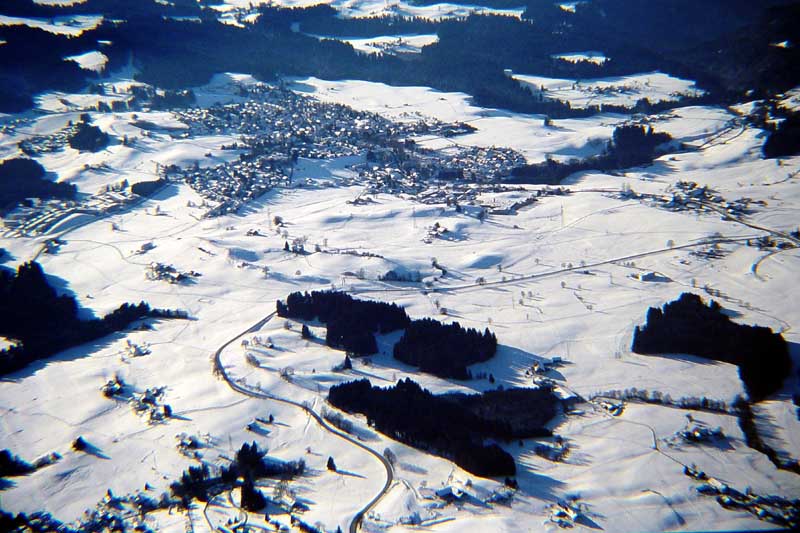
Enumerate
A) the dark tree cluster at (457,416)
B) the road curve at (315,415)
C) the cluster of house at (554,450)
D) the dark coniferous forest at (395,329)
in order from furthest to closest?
the dark coniferous forest at (395,329)
the cluster of house at (554,450)
the dark tree cluster at (457,416)
the road curve at (315,415)

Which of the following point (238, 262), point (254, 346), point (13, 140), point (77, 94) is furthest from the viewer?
point (77, 94)

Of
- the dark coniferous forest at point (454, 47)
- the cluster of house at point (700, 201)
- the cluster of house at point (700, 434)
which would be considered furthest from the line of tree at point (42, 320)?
the dark coniferous forest at point (454, 47)

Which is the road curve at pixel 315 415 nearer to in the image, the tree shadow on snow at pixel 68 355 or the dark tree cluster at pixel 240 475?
the dark tree cluster at pixel 240 475

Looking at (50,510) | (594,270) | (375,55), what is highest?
(375,55)

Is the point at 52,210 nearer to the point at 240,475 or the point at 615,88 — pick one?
the point at 240,475

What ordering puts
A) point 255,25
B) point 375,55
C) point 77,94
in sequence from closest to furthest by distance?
point 77,94 → point 375,55 → point 255,25

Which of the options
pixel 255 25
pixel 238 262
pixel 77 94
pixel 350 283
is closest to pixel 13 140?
pixel 77 94

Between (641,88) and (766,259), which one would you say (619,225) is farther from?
(641,88)
